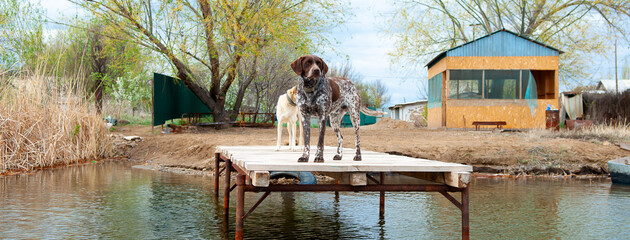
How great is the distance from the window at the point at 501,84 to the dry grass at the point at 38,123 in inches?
606

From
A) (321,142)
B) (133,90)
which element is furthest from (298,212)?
(133,90)

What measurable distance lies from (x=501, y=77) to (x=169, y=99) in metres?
13.3

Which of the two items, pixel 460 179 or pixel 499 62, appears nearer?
pixel 460 179

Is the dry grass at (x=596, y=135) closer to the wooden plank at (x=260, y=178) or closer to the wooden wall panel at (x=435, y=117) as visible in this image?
the wooden wall panel at (x=435, y=117)

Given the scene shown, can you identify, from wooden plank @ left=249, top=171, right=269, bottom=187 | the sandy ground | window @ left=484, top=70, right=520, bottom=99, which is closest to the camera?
wooden plank @ left=249, top=171, right=269, bottom=187

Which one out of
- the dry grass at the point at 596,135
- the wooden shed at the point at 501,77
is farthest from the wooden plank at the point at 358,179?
the wooden shed at the point at 501,77

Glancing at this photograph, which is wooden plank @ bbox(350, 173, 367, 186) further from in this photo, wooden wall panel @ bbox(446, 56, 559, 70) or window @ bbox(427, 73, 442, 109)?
window @ bbox(427, 73, 442, 109)

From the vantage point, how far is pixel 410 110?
40.9 meters

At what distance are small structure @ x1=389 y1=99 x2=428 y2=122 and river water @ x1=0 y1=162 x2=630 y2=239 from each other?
2641 centimetres

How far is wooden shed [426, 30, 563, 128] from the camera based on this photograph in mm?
21719

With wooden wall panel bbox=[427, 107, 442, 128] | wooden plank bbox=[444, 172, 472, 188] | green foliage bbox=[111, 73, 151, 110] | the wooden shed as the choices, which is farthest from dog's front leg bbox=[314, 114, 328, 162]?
green foliage bbox=[111, 73, 151, 110]

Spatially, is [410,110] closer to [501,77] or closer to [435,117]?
[435,117]

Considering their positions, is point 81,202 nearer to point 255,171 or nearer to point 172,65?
point 255,171

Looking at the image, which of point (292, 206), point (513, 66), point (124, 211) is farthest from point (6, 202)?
point (513, 66)
